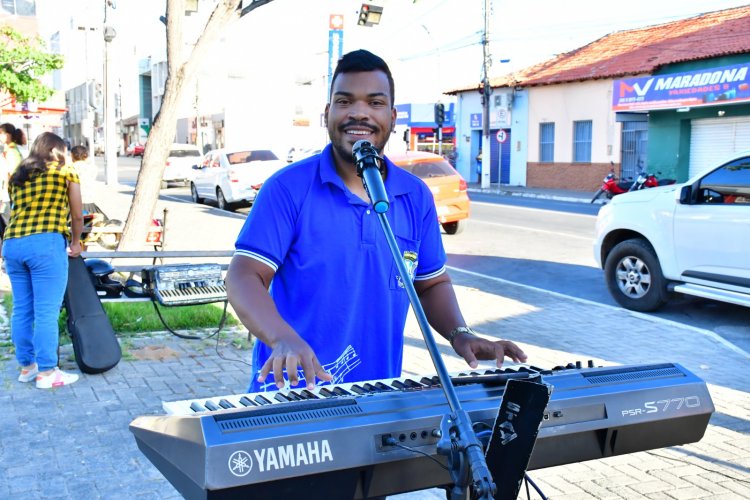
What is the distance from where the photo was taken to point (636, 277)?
9.21m

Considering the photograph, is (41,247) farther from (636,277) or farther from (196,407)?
(636,277)

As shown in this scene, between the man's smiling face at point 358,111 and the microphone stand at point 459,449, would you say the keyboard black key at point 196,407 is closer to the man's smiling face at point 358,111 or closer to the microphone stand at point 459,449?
the microphone stand at point 459,449

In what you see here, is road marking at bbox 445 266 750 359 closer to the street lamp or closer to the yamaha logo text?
the yamaha logo text

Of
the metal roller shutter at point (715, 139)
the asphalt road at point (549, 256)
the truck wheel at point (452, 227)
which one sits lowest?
the asphalt road at point (549, 256)

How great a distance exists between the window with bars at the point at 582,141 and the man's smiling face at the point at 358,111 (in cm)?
3014

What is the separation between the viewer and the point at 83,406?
5465 mm

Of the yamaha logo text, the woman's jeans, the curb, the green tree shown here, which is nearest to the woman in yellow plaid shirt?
the woman's jeans

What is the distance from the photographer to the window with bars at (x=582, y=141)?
3138 cm

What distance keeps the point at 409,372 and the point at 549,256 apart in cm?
734

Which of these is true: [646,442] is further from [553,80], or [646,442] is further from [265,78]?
[265,78]

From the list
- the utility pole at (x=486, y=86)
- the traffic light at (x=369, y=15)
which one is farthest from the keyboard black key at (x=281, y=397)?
the utility pole at (x=486, y=86)

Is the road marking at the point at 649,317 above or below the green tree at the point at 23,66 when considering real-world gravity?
below

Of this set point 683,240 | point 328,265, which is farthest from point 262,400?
point 683,240

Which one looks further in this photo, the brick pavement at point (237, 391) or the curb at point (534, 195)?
the curb at point (534, 195)
